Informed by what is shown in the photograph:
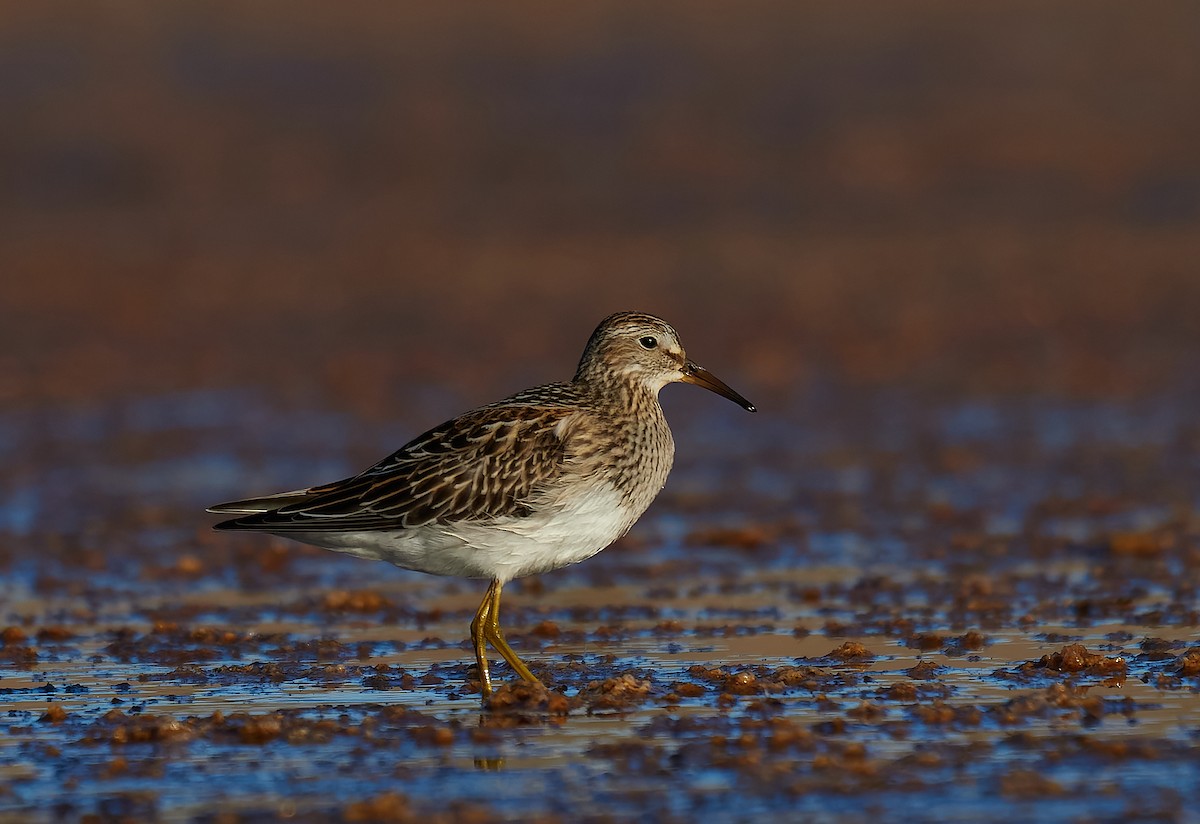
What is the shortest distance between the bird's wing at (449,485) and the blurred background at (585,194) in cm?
936

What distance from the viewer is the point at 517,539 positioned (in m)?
10.9

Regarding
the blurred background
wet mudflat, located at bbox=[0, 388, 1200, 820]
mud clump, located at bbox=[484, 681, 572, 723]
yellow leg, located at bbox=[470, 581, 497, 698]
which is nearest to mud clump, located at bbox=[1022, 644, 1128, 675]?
wet mudflat, located at bbox=[0, 388, 1200, 820]

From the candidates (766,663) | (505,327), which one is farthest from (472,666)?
(505,327)

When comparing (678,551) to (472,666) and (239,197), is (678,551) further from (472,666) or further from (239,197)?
(239,197)

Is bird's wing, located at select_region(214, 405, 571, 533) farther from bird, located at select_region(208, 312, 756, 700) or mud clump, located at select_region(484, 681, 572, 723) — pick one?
mud clump, located at select_region(484, 681, 572, 723)

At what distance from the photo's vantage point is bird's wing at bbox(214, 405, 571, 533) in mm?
10992

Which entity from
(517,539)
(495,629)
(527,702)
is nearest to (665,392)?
(495,629)

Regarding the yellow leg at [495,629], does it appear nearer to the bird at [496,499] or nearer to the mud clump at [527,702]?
the bird at [496,499]

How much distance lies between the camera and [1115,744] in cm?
878

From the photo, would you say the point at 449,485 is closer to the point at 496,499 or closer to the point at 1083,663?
the point at 496,499

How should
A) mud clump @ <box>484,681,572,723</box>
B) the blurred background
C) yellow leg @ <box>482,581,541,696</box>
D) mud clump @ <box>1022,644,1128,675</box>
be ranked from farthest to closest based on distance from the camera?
the blurred background → yellow leg @ <box>482,581,541,696</box> → mud clump @ <box>1022,644,1128,675</box> → mud clump @ <box>484,681,572,723</box>

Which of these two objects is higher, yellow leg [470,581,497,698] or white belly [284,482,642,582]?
white belly [284,482,642,582]

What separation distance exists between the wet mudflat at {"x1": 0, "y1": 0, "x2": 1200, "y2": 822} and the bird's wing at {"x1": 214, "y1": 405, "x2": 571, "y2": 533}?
923mm

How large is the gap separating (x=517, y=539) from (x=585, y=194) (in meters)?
23.5
